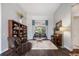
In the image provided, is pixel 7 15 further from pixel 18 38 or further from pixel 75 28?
pixel 75 28

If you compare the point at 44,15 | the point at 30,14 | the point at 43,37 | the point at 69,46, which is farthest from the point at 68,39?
the point at 30,14

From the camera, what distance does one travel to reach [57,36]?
19.8ft

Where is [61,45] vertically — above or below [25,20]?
below

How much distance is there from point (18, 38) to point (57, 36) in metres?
1.86

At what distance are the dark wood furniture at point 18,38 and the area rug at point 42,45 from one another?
0.49 m

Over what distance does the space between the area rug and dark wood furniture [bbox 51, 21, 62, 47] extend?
0.22m

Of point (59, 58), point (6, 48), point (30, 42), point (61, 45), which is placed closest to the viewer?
point (59, 58)

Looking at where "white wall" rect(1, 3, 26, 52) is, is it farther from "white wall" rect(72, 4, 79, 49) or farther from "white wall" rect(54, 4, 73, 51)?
"white wall" rect(72, 4, 79, 49)

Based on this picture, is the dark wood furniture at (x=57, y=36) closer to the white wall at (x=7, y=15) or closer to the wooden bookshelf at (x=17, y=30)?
the wooden bookshelf at (x=17, y=30)

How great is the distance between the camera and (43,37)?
5660mm

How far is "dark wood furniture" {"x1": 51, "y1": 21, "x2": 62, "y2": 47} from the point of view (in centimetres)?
561

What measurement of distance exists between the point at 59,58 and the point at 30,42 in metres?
2.31

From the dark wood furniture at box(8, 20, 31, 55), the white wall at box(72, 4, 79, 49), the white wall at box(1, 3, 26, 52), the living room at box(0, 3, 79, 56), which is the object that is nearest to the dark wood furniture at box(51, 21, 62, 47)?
the living room at box(0, 3, 79, 56)

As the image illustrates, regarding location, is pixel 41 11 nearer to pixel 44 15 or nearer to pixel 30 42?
pixel 44 15
